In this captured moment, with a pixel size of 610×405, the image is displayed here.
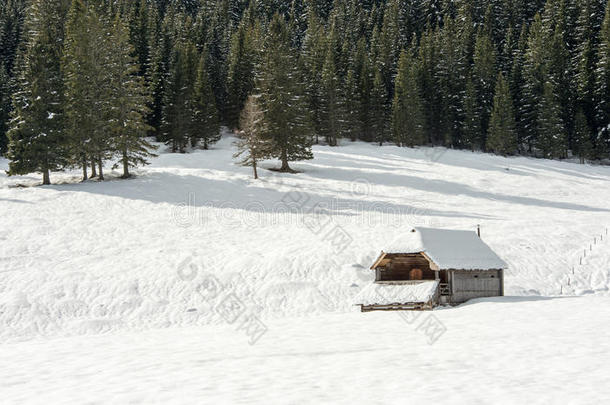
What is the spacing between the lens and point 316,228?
2966 centimetres

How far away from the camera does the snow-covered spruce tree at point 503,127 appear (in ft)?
201

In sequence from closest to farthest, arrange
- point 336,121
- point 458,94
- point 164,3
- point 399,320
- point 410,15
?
point 399,320, point 336,121, point 458,94, point 410,15, point 164,3


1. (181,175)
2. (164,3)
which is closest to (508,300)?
(181,175)

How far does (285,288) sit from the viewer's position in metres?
22.0

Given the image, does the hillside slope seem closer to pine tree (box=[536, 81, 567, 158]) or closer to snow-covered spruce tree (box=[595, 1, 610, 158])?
pine tree (box=[536, 81, 567, 158])

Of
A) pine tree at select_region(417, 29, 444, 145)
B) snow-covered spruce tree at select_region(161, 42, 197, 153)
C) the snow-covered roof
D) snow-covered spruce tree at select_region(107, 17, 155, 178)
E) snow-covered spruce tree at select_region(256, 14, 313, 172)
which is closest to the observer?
the snow-covered roof

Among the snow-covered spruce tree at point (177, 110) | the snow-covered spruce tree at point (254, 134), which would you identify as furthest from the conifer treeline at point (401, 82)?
the snow-covered spruce tree at point (254, 134)

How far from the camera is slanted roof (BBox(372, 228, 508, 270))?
61.7ft

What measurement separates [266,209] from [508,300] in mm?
19175

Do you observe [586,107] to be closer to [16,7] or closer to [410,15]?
[410,15]

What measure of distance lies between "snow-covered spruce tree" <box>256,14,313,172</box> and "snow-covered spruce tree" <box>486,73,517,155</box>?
30.9 metres

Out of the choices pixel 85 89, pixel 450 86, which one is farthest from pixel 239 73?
pixel 450 86

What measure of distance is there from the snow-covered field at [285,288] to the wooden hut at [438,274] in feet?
2.86

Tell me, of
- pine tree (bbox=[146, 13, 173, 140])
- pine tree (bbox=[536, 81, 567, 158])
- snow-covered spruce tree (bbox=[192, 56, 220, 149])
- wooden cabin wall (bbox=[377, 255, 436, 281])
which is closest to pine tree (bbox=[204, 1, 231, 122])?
pine tree (bbox=[146, 13, 173, 140])
